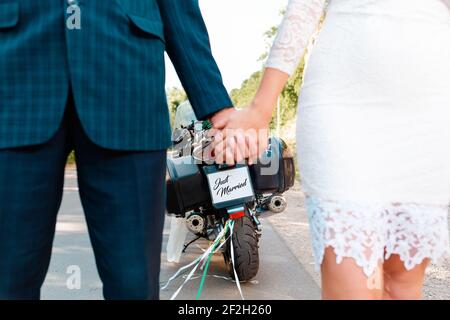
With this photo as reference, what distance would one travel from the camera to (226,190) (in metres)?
4.32

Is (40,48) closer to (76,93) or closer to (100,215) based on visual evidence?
(76,93)

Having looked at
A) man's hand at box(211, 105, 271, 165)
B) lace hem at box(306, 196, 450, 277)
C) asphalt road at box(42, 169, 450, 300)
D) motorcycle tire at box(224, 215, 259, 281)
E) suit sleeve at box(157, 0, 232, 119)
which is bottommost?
asphalt road at box(42, 169, 450, 300)

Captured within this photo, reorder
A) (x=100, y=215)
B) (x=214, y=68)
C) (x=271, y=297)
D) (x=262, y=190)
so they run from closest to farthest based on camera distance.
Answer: (x=100, y=215)
(x=214, y=68)
(x=271, y=297)
(x=262, y=190)

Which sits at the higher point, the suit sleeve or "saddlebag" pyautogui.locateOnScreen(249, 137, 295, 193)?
the suit sleeve

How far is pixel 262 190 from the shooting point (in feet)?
15.0

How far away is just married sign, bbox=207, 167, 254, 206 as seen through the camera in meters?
4.31

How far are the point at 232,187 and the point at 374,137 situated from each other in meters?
2.58

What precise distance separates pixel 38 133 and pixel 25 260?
1.21ft

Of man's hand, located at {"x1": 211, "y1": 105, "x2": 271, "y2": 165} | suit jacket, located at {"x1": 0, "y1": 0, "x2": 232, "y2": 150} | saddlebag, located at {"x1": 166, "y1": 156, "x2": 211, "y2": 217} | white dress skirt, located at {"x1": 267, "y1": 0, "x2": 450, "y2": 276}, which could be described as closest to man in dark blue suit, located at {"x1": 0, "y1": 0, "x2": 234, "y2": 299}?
suit jacket, located at {"x1": 0, "y1": 0, "x2": 232, "y2": 150}

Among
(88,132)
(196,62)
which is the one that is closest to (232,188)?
(196,62)

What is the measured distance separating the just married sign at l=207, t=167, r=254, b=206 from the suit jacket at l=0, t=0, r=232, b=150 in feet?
8.24

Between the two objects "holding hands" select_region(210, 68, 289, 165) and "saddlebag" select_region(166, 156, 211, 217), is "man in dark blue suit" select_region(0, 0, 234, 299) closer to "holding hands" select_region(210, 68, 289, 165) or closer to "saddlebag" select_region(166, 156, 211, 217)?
"holding hands" select_region(210, 68, 289, 165)

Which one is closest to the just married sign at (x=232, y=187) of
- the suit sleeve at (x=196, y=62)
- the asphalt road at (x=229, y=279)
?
the asphalt road at (x=229, y=279)
